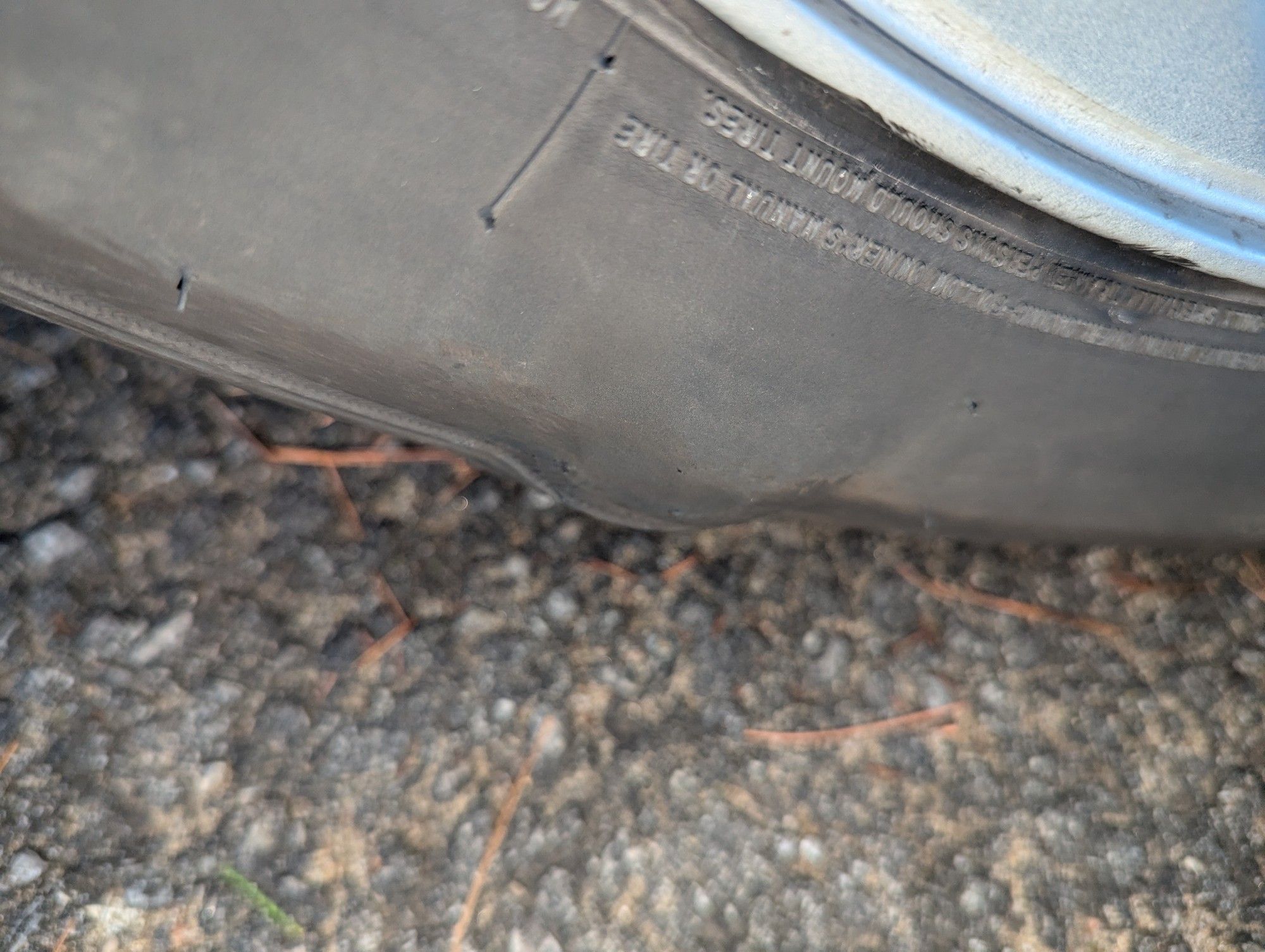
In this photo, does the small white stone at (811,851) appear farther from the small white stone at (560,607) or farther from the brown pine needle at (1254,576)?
the brown pine needle at (1254,576)

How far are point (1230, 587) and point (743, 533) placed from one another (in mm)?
511

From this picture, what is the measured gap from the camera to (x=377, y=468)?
1.03m

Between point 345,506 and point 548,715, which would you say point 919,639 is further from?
point 345,506

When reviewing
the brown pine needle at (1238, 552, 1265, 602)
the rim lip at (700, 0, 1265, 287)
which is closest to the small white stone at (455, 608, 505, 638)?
the rim lip at (700, 0, 1265, 287)

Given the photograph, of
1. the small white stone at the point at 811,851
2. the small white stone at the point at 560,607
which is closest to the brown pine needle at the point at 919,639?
the small white stone at the point at 811,851

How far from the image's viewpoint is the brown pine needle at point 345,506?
0.99 meters

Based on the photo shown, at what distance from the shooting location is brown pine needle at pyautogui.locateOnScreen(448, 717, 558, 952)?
836mm

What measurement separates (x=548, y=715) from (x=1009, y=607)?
482mm

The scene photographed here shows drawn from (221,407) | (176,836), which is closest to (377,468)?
(221,407)

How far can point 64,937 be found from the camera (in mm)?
777

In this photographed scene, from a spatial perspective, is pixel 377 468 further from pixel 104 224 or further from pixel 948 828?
pixel 948 828

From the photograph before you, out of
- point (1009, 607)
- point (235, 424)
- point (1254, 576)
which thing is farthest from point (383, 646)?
point (1254, 576)

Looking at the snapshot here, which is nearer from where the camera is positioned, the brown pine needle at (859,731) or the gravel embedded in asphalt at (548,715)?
the gravel embedded in asphalt at (548,715)

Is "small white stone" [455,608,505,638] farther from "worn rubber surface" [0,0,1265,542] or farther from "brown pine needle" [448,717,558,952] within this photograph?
"worn rubber surface" [0,0,1265,542]
